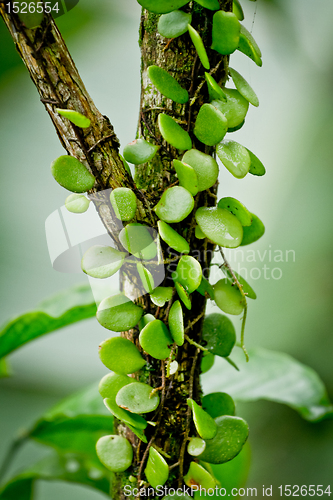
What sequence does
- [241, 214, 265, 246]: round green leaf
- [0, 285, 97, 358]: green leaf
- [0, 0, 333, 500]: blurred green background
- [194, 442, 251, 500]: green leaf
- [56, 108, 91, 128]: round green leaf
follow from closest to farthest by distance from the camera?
[56, 108, 91, 128]: round green leaf, [241, 214, 265, 246]: round green leaf, [0, 285, 97, 358]: green leaf, [194, 442, 251, 500]: green leaf, [0, 0, 333, 500]: blurred green background

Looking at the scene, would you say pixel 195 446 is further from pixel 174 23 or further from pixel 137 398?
pixel 174 23

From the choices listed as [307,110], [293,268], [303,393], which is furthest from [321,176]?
[303,393]

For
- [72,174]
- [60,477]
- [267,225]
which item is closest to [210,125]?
[72,174]

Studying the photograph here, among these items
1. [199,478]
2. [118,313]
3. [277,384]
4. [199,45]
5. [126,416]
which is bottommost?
[277,384]

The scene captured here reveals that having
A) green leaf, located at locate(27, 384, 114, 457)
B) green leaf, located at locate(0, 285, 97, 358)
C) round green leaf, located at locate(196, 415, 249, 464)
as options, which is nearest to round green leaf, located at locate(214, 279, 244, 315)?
round green leaf, located at locate(196, 415, 249, 464)

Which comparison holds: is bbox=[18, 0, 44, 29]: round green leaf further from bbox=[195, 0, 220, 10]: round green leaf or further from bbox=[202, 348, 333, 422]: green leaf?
bbox=[202, 348, 333, 422]: green leaf

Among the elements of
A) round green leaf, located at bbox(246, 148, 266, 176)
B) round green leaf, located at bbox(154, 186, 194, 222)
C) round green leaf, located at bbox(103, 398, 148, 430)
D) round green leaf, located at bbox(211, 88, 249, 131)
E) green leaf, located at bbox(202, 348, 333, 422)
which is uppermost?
round green leaf, located at bbox(211, 88, 249, 131)

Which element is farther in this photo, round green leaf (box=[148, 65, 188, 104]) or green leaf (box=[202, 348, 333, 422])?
green leaf (box=[202, 348, 333, 422])
